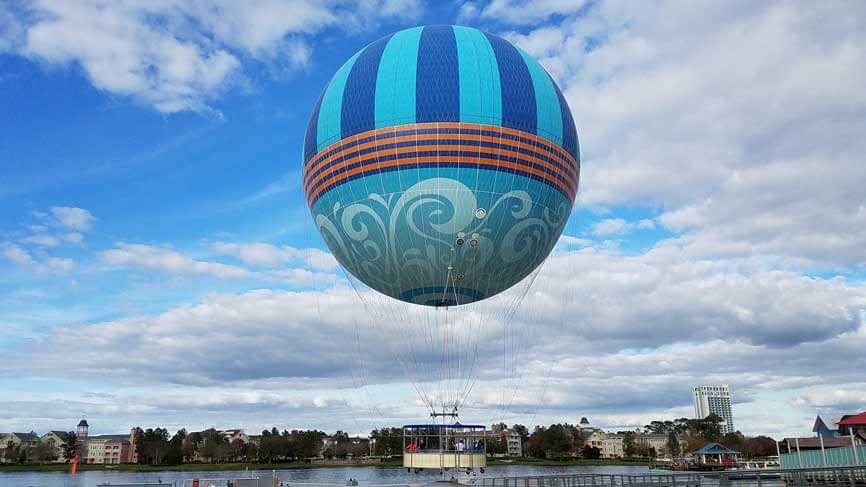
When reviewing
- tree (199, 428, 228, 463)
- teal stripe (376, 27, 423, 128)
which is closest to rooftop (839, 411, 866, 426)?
teal stripe (376, 27, 423, 128)

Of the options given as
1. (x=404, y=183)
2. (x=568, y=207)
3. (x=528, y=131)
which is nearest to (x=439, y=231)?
(x=404, y=183)

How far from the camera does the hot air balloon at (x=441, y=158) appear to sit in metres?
17.8

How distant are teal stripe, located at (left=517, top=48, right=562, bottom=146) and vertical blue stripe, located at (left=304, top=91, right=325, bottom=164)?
6479 millimetres

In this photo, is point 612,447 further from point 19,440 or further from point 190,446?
point 19,440

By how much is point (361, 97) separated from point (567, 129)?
20.6ft

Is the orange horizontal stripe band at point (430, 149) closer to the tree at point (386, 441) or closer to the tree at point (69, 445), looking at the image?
the tree at point (386, 441)

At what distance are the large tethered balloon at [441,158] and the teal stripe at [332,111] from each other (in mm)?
48

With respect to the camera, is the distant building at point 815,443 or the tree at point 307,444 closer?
the distant building at point 815,443

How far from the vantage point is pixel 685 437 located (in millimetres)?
115125

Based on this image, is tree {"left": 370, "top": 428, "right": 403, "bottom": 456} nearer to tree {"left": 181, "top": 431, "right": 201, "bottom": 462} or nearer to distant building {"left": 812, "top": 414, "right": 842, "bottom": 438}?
tree {"left": 181, "top": 431, "right": 201, "bottom": 462}

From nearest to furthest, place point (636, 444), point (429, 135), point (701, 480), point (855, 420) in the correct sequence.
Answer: point (429, 135) → point (701, 480) → point (855, 420) → point (636, 444)

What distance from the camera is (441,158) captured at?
17.8m

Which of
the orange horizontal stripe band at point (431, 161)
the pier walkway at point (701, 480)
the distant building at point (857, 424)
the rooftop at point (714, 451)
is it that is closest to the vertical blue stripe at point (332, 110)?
the orange horizontal stripe band at point (431, 161)

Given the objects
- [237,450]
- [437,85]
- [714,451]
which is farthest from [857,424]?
[237,450]
